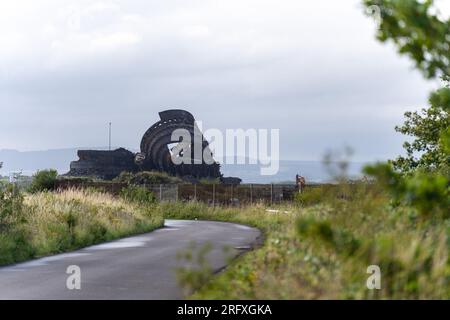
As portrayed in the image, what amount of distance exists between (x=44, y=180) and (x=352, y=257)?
46.5 m

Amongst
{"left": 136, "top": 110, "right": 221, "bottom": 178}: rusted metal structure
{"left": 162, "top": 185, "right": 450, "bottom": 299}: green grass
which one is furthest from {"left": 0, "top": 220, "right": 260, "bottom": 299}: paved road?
{"left": 136, "top": 110, "right": 221, "bottom": 178}: rusted metal structure

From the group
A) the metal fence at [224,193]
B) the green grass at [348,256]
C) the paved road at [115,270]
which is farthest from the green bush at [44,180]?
the green grass at [348,256]

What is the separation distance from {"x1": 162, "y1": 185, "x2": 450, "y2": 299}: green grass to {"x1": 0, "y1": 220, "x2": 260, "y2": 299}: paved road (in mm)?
866

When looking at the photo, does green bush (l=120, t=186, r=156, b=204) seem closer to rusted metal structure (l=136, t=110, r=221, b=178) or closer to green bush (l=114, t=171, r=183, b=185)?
green bush (l=114, t=171, r=183, b=185)

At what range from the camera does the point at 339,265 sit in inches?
374

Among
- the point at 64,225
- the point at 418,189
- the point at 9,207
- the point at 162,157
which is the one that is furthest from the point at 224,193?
the point at 418,189

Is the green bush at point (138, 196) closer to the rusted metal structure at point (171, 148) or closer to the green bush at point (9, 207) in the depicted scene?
the green bush at point (9, 207)

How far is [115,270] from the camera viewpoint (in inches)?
660

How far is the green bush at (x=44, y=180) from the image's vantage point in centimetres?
5247

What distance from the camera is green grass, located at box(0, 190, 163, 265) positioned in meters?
21.1

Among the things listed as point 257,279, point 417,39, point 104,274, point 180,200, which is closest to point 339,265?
point 257,279

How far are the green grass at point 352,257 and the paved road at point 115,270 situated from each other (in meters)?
0.87
